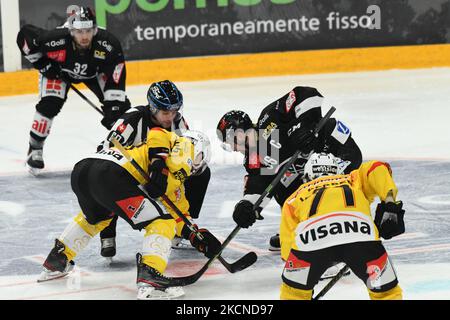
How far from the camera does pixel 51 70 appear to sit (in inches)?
320

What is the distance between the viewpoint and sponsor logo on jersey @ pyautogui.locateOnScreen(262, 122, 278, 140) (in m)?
5.72

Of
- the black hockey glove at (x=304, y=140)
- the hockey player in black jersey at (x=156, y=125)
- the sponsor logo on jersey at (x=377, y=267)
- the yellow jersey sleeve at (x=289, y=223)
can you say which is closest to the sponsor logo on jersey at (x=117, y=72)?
the hockey player in black jersey at (x=156, y=125)

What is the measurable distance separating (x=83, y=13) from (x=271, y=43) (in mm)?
3600

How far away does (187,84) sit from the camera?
11008 millimetres

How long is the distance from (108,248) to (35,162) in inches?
96.7

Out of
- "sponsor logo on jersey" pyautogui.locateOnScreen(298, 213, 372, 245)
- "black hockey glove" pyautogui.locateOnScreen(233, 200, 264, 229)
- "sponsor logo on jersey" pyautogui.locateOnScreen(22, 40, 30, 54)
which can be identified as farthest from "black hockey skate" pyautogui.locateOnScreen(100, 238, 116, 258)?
"sponsor logo on jersey" pyautogui.locateOnScreen(22, 40, 30, 54)

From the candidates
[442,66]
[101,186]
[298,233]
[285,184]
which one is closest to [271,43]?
[442,66]

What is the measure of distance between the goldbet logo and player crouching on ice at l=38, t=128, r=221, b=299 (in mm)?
5458

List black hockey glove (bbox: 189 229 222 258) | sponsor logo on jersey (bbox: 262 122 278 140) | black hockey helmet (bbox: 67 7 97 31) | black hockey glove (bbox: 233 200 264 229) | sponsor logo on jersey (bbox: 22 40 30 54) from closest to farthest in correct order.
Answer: black hockey glove (bbox: 233 200 264 229) < black hockey glove (bbox: 189 229 222 258) < sponsor logo on jersey (bbox: 262 122 278 140) < black hockey helmet (bbox: 67 7 97 31) < sponsor logo on jersey (bbox: 22 40 30 54)

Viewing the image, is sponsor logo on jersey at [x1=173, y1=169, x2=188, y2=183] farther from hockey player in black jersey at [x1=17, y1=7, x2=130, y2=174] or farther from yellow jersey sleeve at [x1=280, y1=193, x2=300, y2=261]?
hockey player in black jersey at [x1=17, y1=7, x2=130, y2=174]

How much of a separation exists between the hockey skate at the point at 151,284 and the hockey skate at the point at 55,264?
0.54 meters

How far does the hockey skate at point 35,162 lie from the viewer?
8.16m
